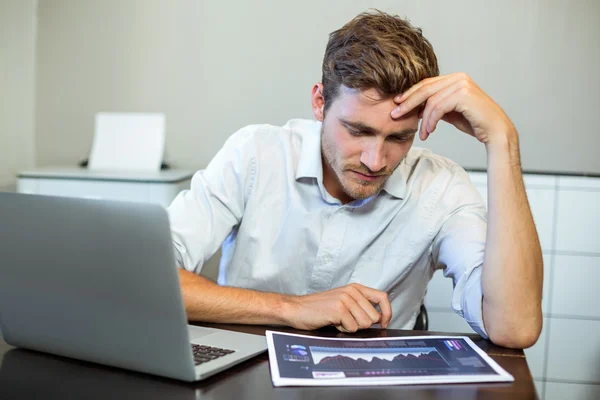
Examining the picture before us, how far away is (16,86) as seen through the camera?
311 cm

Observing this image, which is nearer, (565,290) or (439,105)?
(439,105)

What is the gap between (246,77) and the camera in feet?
9.97

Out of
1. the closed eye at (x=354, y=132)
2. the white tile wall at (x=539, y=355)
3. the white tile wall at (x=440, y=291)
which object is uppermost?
the closed eye at (x=354, y=132)

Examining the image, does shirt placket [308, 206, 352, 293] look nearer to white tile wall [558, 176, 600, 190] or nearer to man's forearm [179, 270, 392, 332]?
man's forearm [179, 270, 392, 332]

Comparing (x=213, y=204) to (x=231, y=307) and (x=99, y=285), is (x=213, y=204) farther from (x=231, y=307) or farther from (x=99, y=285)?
(x=99, y=285)

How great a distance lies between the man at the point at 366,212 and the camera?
126 centimetres

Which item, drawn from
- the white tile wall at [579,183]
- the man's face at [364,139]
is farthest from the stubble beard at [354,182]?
the white tile wall at [579,183]

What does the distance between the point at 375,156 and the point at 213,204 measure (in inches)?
16.0

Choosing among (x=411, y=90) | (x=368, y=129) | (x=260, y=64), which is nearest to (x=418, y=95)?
(x=411, y=90)

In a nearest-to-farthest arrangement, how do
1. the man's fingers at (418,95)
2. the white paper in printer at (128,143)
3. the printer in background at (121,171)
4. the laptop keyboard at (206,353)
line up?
1. the laptop keyboard at (206,353)
2. the man's fingers at (418,95)
3. the printer in background at (121,171)
4. the white paper in printer at (128,143)

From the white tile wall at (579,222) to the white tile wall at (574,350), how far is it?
12.1 inches

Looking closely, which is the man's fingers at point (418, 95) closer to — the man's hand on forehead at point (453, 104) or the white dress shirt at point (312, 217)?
the man's hand on forehead at point (453, 104)

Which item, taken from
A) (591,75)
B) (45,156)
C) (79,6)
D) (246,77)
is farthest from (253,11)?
(591,75)

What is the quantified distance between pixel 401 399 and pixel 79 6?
9.12 feet
